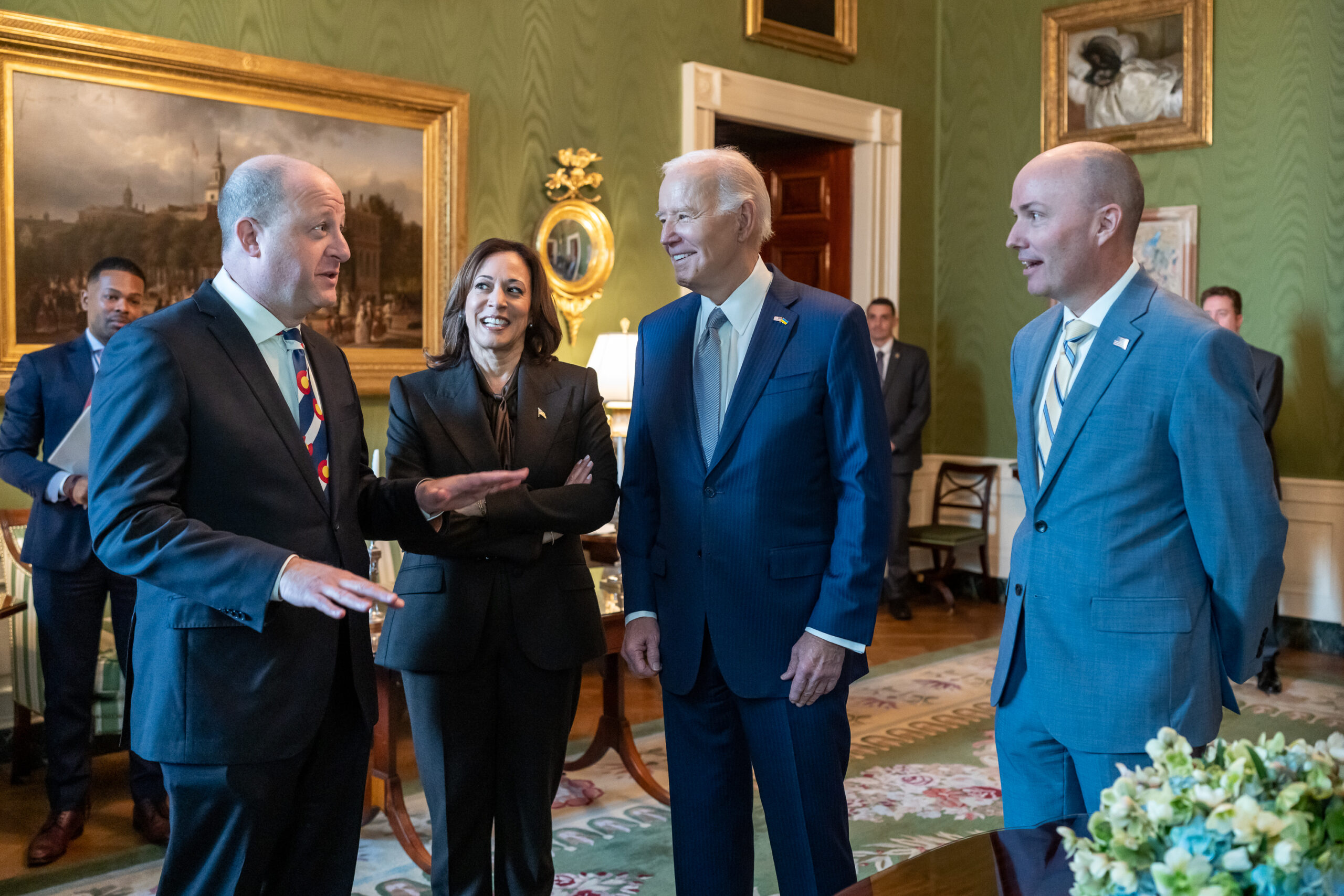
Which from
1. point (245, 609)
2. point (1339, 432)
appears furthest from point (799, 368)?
point (1339, 432)

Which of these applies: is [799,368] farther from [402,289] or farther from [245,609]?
[402,289]

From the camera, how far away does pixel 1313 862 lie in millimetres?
1227

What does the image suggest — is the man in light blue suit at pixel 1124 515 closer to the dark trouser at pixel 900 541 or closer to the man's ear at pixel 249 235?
the man's ear at pixel 249 235

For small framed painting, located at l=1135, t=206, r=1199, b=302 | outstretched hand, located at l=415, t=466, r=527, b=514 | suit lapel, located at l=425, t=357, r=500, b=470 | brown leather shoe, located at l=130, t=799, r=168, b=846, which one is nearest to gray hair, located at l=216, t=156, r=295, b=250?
outstretched hand, located at l=415, t=466, r=527, b=514

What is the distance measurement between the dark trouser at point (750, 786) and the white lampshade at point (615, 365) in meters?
3.42

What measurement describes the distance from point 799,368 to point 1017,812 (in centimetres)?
96

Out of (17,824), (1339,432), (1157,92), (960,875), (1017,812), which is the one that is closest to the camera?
(960,875)

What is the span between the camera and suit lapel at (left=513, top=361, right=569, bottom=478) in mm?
2746

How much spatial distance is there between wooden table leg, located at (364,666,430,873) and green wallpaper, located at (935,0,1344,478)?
222 inches

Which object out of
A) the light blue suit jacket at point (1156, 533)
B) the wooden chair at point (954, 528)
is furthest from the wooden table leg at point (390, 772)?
the wooden chair at point (954, 528)

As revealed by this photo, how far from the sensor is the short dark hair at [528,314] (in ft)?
9.18

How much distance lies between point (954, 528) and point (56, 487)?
19.0 feet

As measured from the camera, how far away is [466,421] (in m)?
2.72

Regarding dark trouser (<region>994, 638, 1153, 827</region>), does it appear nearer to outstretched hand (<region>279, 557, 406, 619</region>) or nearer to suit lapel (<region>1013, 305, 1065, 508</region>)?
suit lapel (<region>1013, 305, 1065, 508</region>)
